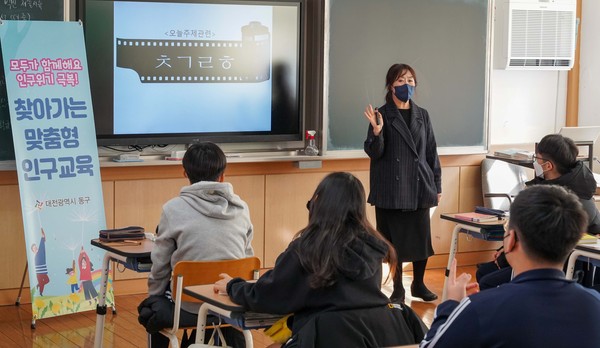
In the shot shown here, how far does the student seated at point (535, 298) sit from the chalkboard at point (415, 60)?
471cm

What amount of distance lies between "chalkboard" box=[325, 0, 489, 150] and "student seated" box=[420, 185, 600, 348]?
471 cm

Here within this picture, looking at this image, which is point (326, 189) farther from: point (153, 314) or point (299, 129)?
point (299, 129)

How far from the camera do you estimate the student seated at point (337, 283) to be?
2.96 metres

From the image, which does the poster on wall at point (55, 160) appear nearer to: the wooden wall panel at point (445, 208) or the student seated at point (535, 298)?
the wooden wall panel at point (445, 208)

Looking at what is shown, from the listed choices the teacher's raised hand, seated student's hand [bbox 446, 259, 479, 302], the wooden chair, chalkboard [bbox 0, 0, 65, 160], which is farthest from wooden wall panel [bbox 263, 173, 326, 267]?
seated student's hand [bbox 446, 259, 479, 302]

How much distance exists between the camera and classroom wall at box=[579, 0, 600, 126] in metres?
8.11

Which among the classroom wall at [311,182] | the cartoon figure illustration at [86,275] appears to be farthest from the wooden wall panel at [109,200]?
the cartoon figure illustration at [86,275]

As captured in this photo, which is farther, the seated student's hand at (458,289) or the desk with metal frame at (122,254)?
the desk with metal frame at (122,254)

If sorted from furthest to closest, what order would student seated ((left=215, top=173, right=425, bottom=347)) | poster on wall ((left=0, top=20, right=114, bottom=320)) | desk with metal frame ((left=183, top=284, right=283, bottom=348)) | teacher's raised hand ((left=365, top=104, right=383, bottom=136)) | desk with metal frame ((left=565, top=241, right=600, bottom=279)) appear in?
teacher's raised hand ((left=365, top=104, right=383, bottom=136)) → poster on wall ((left=0, top=20, right=114, bottom=320)) → desk with metal frame ((left=565, top=241, right=600, bottom=279)) → desk with metal frame ((left=183, top=284, right=283, bottom=348)) → student seated ((left=215, top=173, right=425, bottom=347))

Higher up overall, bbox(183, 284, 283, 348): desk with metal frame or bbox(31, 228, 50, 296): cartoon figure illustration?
bbox(183, 284, 283, 348): desk with metal frame

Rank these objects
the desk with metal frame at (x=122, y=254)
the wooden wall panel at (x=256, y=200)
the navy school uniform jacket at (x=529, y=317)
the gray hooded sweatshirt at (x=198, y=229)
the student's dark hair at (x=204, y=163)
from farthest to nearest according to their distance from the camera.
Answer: the wooden wall panel at (x=256, y=200) < the desk with metal frame at (x=122, y=254) < the student's dark hair at (x=204, y=163) < the gray hooded sweatshirt at (x=198, y=229) < the navy school uniform jacket at (x=529, y=317)

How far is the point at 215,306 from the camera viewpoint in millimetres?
3355

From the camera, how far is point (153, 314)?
4.01 metres

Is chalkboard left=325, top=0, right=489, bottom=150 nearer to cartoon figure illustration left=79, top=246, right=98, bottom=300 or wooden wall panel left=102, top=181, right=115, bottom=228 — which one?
wooden wall panel left=102, top=181, right=115, bottom=228
